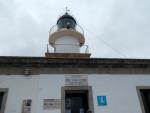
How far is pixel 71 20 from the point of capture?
40.5 feet

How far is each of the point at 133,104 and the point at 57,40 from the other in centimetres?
621

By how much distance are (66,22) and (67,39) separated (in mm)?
1840

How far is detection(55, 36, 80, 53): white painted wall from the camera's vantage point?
980 centimetres

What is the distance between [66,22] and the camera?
12.1 metres

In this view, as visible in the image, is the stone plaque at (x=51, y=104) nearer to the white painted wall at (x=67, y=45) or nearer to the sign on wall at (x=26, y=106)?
the sign on wall at (x=26, y=106)

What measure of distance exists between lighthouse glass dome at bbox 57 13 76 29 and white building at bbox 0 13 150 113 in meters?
5.37

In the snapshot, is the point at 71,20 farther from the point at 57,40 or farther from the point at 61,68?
the point at 61,68

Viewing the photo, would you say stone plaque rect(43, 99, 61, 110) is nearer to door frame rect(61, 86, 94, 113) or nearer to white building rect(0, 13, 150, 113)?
white building rect(0, 13, 150, 113)

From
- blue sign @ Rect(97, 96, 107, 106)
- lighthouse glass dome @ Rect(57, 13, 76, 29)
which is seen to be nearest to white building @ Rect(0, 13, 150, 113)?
blue sign @ Rect(97, 96, 107, 106)

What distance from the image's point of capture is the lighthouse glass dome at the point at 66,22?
39.0 ft

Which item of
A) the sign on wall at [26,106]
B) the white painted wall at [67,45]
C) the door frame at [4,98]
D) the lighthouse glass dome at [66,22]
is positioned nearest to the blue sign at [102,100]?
the sign on wall at [26,106]

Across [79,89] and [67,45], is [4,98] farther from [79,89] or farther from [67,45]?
[67,45]

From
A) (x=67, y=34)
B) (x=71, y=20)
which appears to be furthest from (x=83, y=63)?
(x=71, y=20)

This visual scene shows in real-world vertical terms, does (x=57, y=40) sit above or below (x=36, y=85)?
above
